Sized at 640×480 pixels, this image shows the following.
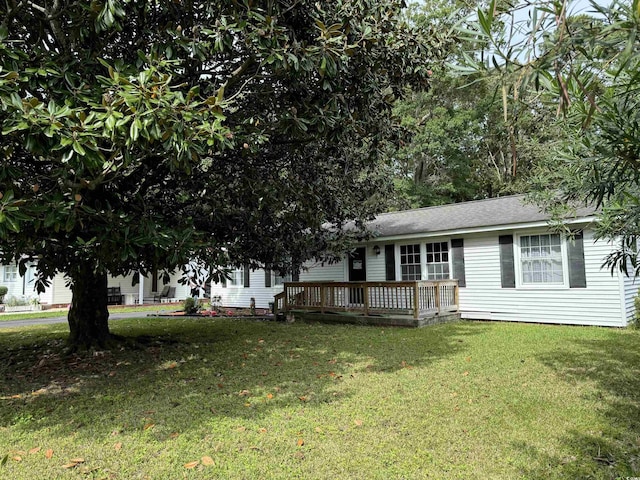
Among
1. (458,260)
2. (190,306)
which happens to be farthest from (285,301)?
(458,260)

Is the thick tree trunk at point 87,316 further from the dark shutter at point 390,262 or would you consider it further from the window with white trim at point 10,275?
the window with white trim at point 10,275

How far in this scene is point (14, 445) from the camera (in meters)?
3.70

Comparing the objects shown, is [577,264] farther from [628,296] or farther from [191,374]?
[191,374]

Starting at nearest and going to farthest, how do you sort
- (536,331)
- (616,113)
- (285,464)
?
(616,113)
(285,464)
(536,331)

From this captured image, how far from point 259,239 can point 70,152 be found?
486 cm

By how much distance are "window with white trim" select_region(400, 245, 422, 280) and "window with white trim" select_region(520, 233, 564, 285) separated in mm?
3141

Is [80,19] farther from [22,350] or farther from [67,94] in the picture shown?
[22,350]

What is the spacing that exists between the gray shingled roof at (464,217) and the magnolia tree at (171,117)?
233 inches

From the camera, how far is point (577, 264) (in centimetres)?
1036

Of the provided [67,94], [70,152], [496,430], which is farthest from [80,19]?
[496,430]

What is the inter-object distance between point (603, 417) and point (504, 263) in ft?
26.2

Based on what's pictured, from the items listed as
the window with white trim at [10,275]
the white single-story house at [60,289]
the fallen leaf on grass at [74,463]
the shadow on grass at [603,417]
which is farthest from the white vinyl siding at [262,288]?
the window with white trim at [10,275]

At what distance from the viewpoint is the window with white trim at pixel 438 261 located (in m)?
12.9

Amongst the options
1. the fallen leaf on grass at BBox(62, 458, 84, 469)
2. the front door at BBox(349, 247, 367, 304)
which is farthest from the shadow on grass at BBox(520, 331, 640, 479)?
the front door at BBox(349, 247, 367, 304)
